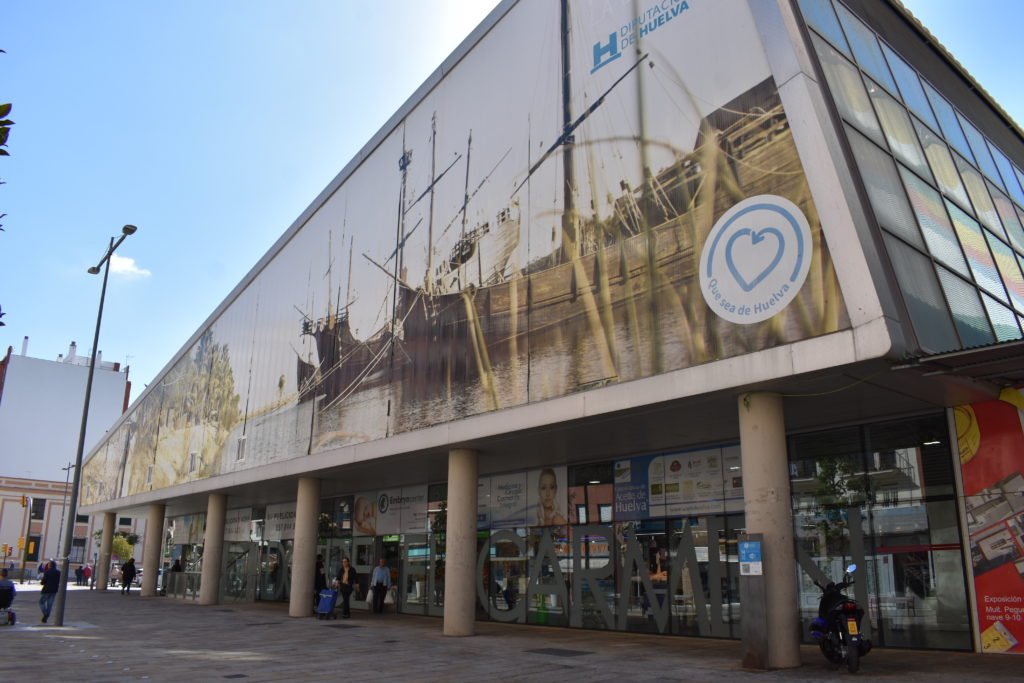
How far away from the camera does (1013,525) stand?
1233 cm

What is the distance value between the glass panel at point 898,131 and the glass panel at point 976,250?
1.10 m

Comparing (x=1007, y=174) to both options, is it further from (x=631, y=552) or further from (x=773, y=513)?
(x=773, y=513)

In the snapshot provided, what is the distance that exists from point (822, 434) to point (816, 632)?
484 cm

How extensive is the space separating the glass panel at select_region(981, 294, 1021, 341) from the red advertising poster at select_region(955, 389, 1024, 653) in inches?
76.6

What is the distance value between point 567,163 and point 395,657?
1054 centimetres

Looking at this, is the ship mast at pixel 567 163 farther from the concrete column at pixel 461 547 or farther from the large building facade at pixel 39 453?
the large building facade at pixel 39 453

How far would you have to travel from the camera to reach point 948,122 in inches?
743

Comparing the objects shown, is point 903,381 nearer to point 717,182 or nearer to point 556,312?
point 717,182

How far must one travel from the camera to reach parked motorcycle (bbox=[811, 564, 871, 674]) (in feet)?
35.9

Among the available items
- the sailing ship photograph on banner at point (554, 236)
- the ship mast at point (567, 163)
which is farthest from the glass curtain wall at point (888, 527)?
the ship mast at point (567, 163)

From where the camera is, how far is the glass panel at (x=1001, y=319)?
1418cm

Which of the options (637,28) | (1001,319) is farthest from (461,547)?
(1001,319)

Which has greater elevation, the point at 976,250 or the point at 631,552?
the point at 976,250

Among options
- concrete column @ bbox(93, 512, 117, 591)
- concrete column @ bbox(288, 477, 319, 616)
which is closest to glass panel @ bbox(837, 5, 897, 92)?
concrete column @ bbox(288, 477, 319, 616)
